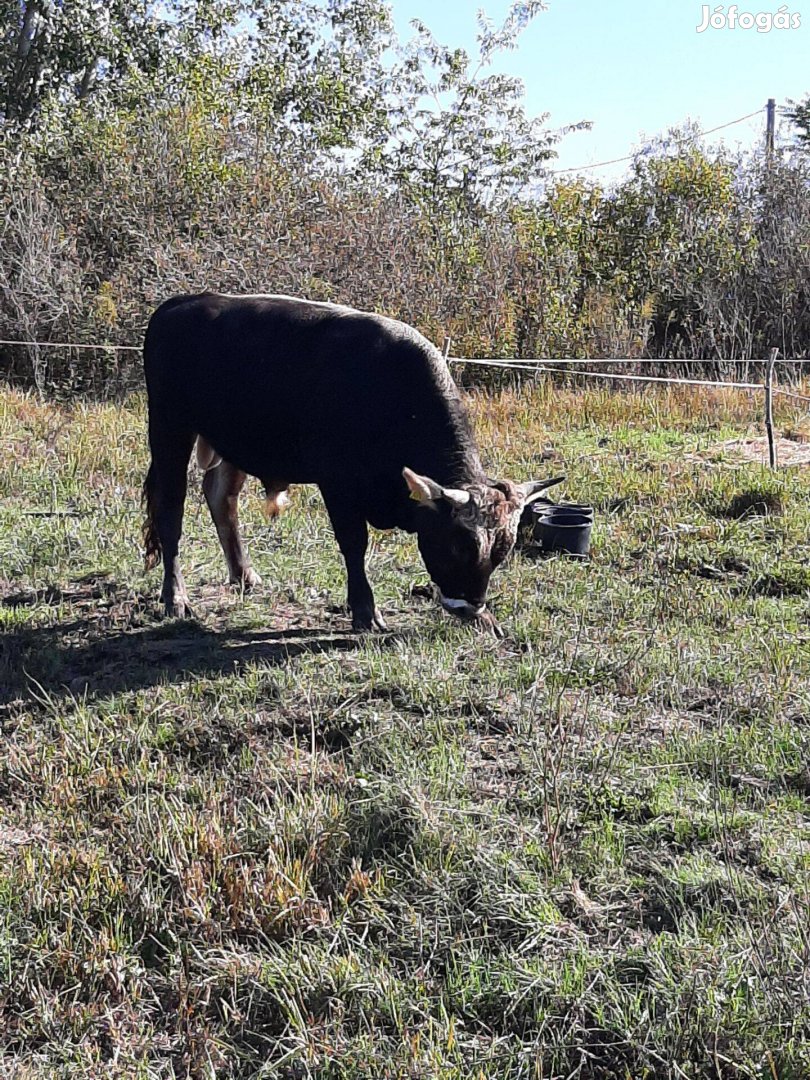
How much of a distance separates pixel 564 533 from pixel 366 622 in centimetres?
192

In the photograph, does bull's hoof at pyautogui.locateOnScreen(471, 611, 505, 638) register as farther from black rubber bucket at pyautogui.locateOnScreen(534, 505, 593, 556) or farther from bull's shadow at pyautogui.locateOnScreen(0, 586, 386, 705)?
black rubber bucket at pyautogui.locateOnScreen(534, 505, 593, 556)

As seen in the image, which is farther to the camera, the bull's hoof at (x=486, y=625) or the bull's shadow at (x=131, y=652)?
the bull's hoof at (x=486, y=625)

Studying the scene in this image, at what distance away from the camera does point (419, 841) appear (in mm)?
3605

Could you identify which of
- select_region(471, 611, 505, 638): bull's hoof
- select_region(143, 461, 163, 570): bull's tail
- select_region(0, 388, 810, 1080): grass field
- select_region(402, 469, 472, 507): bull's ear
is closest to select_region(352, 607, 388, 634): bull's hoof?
select_region(0, 388, 810, 1080): grass field

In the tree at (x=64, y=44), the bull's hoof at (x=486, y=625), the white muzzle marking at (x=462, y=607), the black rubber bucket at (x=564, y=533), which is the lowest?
the bull's hoof at (x=486, y=625)

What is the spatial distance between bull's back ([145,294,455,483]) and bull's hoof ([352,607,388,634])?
0.82m

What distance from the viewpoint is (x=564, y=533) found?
733cm

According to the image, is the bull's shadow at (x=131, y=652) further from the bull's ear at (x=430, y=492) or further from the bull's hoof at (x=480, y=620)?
the bull's ear at (x=430, y=492)

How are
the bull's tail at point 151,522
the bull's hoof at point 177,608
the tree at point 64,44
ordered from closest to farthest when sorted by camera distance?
the bull's hoof at point 177,608 < the bull's tail at point 151,522 < the tree at point 64,44

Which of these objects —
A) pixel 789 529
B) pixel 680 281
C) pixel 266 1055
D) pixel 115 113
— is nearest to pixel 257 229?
pixel 115 113

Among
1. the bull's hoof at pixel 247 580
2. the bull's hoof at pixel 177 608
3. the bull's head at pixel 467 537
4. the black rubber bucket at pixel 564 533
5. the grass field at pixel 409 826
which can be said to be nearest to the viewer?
the grass field at pixel 409 826

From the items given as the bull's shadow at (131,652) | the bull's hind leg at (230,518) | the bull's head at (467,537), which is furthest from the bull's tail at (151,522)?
the bull's head at (467,537)

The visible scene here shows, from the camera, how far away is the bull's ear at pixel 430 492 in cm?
544

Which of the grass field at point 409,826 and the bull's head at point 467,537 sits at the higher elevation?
the bull's head at point 467,537
